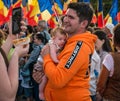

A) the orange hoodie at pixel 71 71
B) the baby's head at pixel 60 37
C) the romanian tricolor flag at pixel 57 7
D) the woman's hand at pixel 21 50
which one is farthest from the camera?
the romanian tricolor flag at pixel 57 7

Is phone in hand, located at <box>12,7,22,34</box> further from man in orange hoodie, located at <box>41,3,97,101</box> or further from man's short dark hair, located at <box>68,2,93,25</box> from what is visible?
man's short dark hair, located at <box>68,2,93,25</box>

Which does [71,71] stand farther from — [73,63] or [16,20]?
[16,20]

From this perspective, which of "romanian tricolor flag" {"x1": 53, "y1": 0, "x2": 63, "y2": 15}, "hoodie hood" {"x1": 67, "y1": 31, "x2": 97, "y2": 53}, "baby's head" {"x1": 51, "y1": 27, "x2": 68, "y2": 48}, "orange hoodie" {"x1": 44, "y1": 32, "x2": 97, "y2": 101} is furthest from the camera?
"romanian tricolor flag" {"x1": 53, "y1": 0, "x2": 63, "y2": 15}

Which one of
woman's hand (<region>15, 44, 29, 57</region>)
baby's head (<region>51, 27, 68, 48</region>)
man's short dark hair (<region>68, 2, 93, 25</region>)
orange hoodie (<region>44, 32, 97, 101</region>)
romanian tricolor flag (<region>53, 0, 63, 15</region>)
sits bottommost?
romanian tricolor flag (<region>53, 0, 63, 15</region>)

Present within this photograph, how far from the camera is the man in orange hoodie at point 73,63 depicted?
153 inches

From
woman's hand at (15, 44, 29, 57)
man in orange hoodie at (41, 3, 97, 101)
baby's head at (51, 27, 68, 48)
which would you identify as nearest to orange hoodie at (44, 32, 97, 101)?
man in orange hoodie at (41, 3, 97, 101)

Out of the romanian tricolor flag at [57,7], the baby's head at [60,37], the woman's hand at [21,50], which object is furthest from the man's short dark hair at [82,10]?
the romanian tricolor flag at [57,7]

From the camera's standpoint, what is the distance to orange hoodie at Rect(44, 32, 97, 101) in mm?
3877

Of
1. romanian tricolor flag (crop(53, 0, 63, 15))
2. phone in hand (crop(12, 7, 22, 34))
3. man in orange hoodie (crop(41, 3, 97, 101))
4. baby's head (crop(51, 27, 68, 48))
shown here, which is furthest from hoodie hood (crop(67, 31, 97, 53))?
romanian tricolor flag (crop(53, 0, 63, 15))

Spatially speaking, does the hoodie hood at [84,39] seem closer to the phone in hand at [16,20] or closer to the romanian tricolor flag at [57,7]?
the phone in hand at [16,20]

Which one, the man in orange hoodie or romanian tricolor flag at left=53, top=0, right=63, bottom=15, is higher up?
the man in orange hoodie

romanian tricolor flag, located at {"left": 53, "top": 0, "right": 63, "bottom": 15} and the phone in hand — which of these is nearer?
the phone in hand

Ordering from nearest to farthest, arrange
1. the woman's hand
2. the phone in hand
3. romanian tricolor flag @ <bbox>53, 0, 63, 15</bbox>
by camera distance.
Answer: the woman's hand → the phone in hand → romanian tricolor flag @ <bbox>53, 0, 63, 15</bbox>

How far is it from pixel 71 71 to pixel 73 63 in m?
0.08
